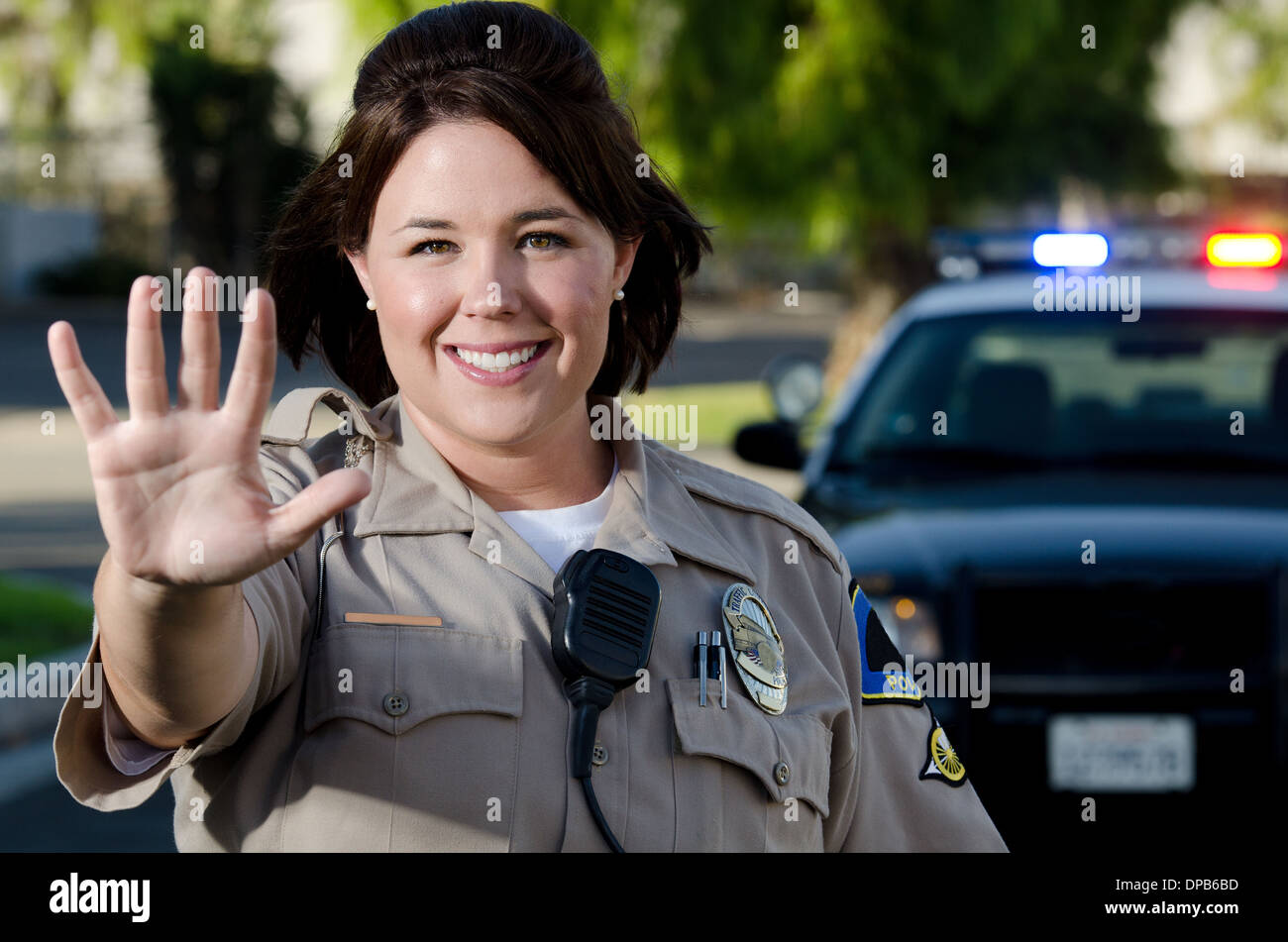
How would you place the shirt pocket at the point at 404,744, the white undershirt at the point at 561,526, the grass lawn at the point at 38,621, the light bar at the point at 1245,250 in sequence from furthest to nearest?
the grass lawn at the point at 38,621
the light bar at the point at 1245,250
the white undershirt at the point at 561,526
the shirt pocket at the point at 404,744

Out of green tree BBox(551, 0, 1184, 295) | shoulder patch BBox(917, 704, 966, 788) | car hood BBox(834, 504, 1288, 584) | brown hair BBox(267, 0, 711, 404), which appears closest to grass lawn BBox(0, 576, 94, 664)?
car hood BBox(834, 504, 1288, 584)

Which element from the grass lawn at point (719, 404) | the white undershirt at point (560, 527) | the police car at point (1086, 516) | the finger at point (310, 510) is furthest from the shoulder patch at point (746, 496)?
the grass lawn at point (719, 404)

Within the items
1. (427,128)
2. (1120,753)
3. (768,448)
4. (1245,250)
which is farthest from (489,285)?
(1245,250)

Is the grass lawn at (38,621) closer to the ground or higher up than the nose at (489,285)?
higher up

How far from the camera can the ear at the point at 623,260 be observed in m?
2.17

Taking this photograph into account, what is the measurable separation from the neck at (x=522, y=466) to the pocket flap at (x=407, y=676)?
0.24 m

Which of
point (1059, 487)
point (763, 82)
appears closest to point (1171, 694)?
point (1059, 487)

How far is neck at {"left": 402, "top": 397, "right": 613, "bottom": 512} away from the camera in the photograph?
81.0 inches

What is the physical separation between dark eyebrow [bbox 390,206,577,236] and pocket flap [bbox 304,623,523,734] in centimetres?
A: 42

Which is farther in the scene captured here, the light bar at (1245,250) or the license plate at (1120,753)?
the light bar at (1245,250)

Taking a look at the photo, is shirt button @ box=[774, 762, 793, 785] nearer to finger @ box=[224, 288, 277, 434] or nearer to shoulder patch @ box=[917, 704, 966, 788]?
shoulder patch @ box=[917, 704, 966, 788]

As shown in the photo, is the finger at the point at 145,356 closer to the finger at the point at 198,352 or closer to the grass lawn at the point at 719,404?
the finger at the point at 198,352

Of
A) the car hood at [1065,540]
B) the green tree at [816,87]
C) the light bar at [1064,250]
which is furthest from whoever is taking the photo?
the green tree at [816,87]
